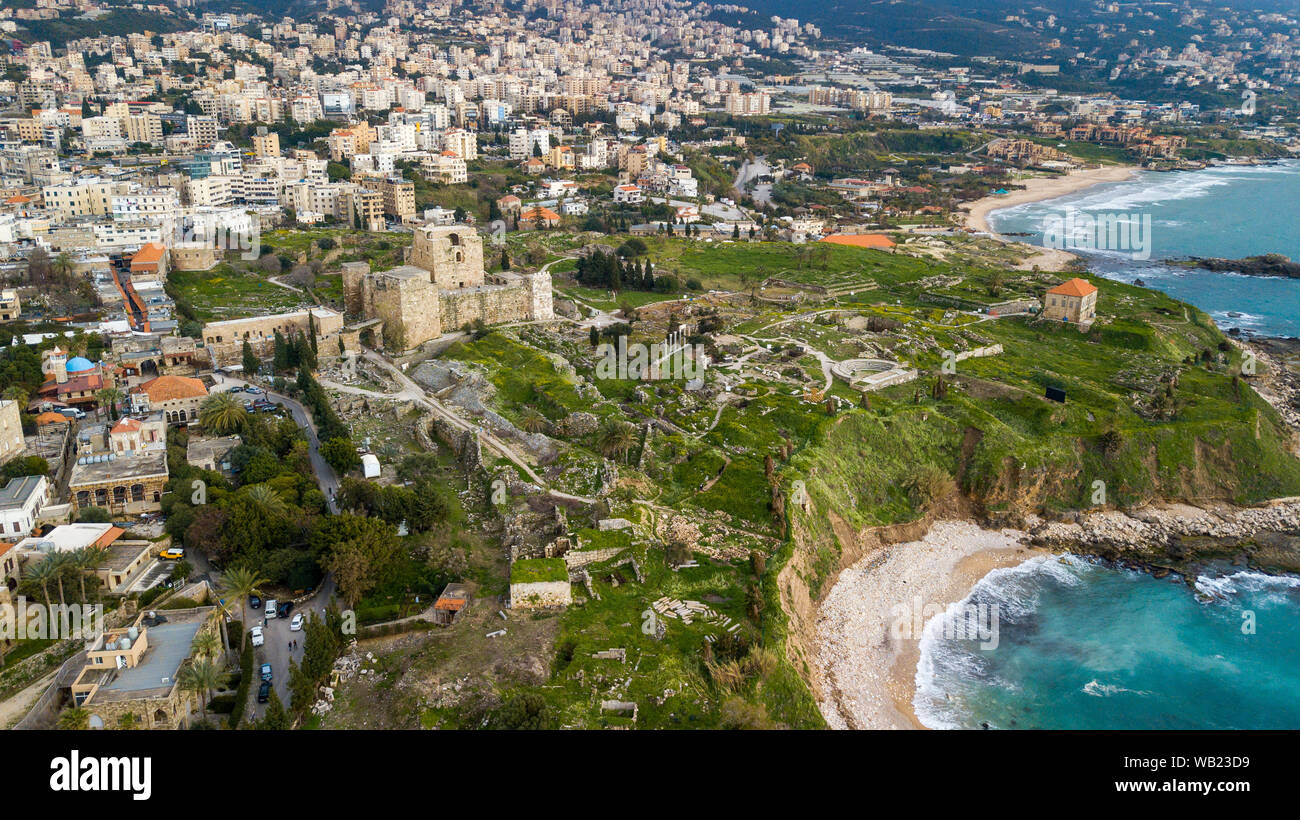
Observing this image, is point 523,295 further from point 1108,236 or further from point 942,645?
point 1108,236

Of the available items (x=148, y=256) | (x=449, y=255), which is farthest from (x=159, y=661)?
(x=148, y=256)

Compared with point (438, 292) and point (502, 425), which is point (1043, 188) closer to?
point (438, 292)

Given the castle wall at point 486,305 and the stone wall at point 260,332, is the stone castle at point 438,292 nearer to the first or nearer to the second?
the castle wall at point 486,305

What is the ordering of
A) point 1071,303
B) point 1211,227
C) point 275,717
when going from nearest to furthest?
point 275,717, point 1071,303, point 1211,227

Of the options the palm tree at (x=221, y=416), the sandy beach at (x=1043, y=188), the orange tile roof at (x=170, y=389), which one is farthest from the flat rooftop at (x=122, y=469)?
the sandy beach at (x=1043, y=188)

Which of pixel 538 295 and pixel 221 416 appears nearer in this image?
pixel 221 416

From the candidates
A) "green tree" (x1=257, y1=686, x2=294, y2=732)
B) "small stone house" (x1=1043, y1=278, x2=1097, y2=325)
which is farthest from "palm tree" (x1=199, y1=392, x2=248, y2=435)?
"small stone house" (x1=1043, y1=278, x2=1097, y2=325)
